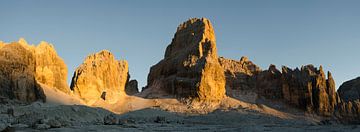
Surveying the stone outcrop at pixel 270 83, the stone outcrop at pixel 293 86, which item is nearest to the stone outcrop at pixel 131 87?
the stone outcrop at pixel 293 86

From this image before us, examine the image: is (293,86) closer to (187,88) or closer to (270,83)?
(270,83)

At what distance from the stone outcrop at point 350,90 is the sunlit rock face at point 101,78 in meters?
67.0

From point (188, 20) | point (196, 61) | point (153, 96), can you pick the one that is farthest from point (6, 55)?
point (188, 20)

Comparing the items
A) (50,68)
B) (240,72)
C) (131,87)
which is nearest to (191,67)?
(131,87)

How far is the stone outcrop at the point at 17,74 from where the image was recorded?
49.6 m

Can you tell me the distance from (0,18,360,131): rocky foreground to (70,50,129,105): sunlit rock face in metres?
0.19

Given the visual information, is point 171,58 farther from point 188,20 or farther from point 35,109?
point 35,109

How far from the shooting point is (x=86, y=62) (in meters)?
79.4

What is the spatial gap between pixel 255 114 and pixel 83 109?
3815 cm

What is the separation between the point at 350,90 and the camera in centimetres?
11738

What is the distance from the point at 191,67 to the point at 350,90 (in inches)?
2443

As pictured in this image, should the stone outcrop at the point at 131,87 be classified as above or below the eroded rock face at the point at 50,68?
below

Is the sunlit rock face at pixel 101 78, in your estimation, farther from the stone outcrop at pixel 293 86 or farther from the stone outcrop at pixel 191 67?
the stone outcrop at pixel 293 86

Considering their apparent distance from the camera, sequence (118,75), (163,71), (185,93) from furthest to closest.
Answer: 1. (163,71)
2. (118,75)
3. (185,93)
